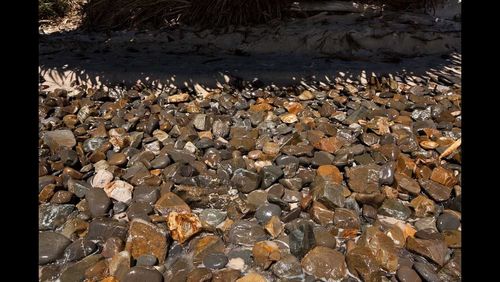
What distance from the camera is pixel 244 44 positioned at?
5.26m

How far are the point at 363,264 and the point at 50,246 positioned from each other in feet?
5.13

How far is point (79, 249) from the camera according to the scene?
195 cm

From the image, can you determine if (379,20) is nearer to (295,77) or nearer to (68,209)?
(295,77)

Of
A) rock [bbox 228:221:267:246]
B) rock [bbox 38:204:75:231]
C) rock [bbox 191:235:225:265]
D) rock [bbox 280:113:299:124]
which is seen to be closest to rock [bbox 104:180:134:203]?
rock [bbox 38:204:75:231]

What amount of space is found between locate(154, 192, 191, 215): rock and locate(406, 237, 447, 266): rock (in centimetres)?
123

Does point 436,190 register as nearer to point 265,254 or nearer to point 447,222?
point 447,222

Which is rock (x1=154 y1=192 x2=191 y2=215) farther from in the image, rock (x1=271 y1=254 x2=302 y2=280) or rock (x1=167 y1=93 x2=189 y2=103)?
rock (x1=167 y1=93 x2=189 y2=103)

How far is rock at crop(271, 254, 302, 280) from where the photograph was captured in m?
1.79

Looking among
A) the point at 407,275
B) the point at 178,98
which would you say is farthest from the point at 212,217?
the point at 178,98

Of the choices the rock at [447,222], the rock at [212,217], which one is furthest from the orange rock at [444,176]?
the rock at [212,217]

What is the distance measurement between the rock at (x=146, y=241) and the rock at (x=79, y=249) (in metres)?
0.19

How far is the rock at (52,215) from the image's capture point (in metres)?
2.15
